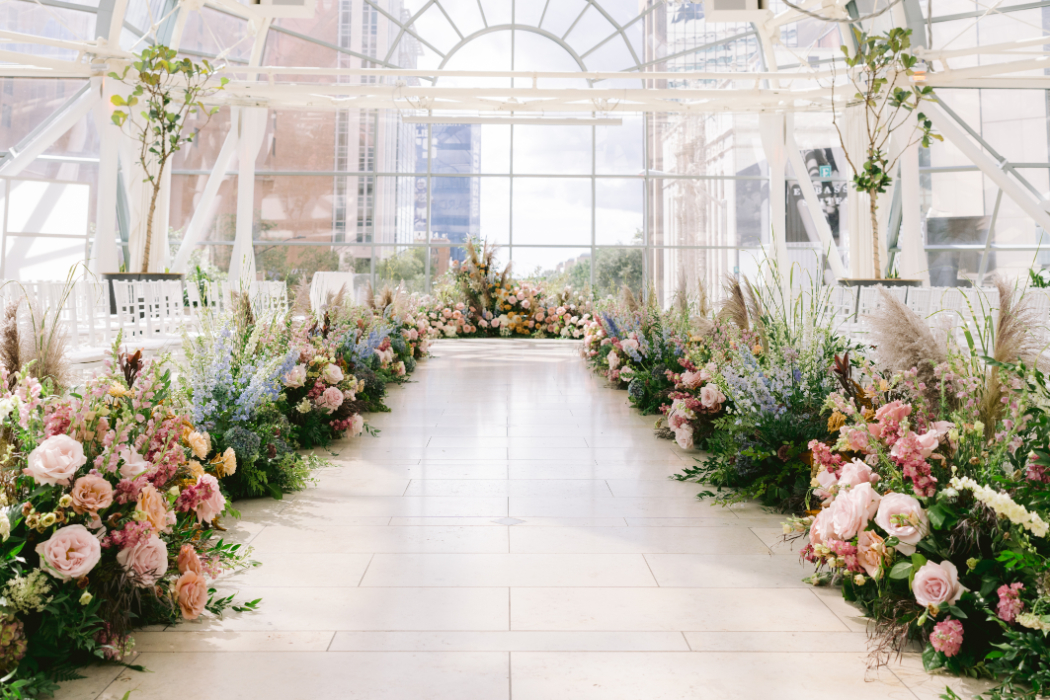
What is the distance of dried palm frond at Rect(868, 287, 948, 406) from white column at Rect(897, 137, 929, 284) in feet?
30.3

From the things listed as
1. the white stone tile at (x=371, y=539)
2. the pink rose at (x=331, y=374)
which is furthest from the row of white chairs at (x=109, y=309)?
the white stone tile at (x=371, y=539)

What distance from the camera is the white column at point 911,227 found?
10.9 meters

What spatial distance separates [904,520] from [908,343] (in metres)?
0.53

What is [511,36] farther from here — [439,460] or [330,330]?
[439,460]

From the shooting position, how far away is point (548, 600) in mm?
2432

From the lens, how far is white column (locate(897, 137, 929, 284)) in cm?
1090

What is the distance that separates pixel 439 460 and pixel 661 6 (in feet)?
45.6

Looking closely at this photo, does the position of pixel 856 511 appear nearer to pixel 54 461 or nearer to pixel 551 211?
pixel 54 461

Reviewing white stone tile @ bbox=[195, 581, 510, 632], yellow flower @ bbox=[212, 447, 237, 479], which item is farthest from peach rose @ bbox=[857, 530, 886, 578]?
yellow flower @ bbox=[212, 447, 237, 479]

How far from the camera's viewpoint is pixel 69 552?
1.90 m

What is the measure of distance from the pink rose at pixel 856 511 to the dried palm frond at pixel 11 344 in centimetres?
232

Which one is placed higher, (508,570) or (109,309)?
(109,309)

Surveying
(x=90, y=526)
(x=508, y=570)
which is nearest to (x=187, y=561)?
(x=90, y=526)

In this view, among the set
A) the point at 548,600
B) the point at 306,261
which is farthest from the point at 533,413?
the point at 306,261
